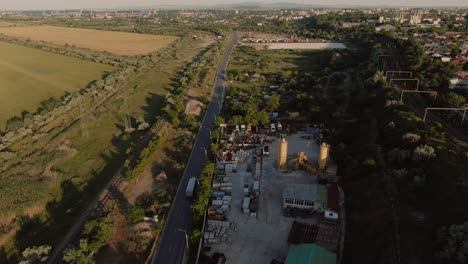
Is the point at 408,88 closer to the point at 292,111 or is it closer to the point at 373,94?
the point at 373,94

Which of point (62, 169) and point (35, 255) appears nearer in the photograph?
point (35, 255)

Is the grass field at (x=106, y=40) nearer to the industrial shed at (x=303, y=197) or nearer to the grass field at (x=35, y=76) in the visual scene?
the grass field at (x=35, y=76)

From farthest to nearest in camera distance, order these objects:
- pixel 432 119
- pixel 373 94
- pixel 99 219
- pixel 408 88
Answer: pixel 408 88 < pixel 373 94 < pixel 432 119 < pixel 99 219

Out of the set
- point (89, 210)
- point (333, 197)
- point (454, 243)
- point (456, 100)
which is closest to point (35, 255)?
point (89, 210)

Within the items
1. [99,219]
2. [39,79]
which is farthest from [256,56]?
[99,219]

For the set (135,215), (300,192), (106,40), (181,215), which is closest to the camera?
(135,215)

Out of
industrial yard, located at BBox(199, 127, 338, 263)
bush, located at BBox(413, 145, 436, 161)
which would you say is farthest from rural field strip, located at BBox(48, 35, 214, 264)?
bush, located at BBox(413, 145, 436, 161)

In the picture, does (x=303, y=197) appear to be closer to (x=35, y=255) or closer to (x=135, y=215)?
(x=135, y=215)
